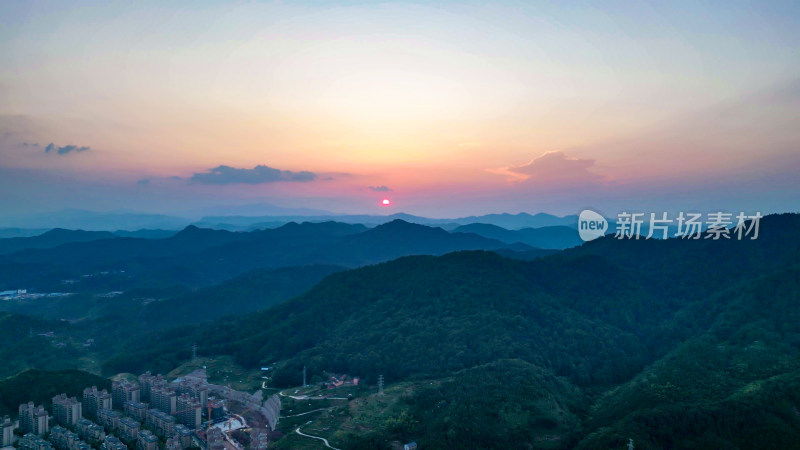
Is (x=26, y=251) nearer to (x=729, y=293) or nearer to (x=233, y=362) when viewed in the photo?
A: (x=233, y=362)

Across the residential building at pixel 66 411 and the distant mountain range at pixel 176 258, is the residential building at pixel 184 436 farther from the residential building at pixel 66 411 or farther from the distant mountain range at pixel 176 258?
the distant mountain range at pixel 176 258

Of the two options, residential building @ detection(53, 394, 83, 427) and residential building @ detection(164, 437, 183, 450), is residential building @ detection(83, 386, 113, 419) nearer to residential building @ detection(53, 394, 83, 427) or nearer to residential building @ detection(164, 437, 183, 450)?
residential building @ detection(53, 394, 83, 427)

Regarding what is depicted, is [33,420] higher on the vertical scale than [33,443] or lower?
higher

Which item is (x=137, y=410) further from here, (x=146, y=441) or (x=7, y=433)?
(x=7, y=433)

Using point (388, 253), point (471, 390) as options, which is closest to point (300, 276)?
point (388, 253)

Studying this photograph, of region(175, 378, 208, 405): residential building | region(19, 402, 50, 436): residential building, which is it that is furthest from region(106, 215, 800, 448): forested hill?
region(19, 402, 50, 436): residential building

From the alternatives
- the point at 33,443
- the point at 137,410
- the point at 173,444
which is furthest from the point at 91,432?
the point at 173,444
